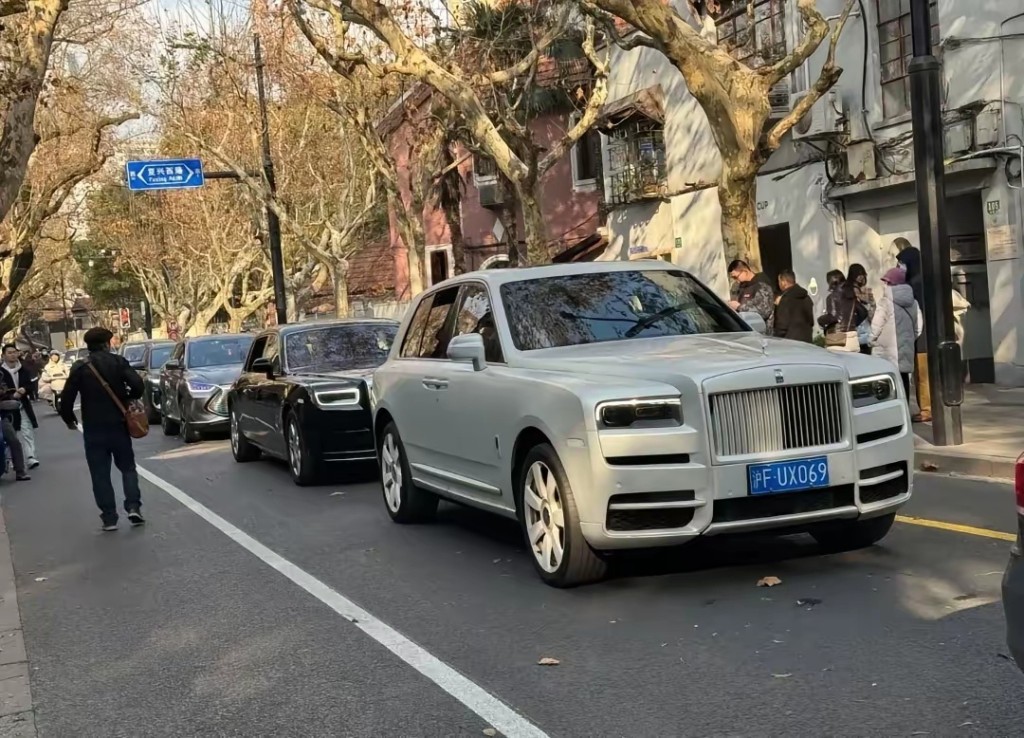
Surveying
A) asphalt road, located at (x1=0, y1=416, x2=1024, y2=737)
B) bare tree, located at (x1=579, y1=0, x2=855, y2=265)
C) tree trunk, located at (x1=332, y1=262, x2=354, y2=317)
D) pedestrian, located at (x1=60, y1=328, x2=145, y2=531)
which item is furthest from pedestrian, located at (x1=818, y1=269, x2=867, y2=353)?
tree trunk, located at (x1=332, y1=262, x2=354, y2=317)

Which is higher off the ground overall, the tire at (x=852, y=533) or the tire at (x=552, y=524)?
the tire at (x=552, y=524)

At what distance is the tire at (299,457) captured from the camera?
1205cm

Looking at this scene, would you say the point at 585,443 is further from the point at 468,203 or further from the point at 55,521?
the point at 468,203

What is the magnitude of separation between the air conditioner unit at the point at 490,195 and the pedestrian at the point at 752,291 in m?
19.9

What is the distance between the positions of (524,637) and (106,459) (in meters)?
5.83

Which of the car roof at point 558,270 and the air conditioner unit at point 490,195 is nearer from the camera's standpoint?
the car roof at point 558,270

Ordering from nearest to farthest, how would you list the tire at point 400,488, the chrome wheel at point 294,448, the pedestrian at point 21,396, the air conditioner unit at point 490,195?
the tire at point 400,488
the chrome wheel at point 294,448
the pedestrian at point 21,396
the air conditioner unit at point 490,195

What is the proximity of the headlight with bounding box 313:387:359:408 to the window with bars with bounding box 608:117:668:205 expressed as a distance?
15402mm

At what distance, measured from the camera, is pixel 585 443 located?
6230 mm

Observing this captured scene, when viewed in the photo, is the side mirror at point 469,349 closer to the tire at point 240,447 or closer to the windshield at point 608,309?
the windshield at point 608,309

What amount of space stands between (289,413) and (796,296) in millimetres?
5543

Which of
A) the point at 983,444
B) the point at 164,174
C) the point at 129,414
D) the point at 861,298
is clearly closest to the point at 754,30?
the point at 861,298

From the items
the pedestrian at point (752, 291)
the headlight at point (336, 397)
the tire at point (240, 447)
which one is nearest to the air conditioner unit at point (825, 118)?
the pedestrian at point (752, 291)

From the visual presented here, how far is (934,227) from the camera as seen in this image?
10.8 metres
